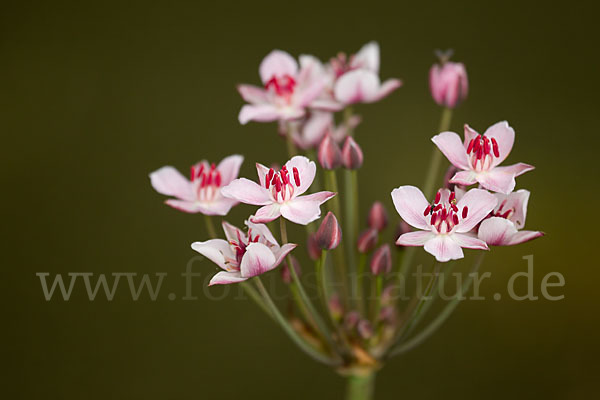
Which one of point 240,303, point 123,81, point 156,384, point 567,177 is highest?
point 123,81

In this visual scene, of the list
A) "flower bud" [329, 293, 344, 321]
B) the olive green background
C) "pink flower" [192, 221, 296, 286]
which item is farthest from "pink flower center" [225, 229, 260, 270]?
the olive green background

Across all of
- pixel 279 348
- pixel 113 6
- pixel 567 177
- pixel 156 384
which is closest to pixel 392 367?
pixel 279 348

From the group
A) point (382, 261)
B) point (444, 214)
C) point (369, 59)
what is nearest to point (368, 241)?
point (382, 261)

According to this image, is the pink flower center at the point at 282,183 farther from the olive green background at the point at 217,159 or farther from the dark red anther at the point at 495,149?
the olive green background at the point at 217,159

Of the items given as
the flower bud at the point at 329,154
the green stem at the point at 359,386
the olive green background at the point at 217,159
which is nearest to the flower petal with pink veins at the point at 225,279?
the flower bud at the point at 329,154

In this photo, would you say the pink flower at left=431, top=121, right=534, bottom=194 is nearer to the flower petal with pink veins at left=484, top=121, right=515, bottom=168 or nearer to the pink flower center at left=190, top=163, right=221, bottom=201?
the flower petal with pink veins at left=484, top=121, right=515, bottom=168

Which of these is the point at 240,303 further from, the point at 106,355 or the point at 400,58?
the point at 400,58
